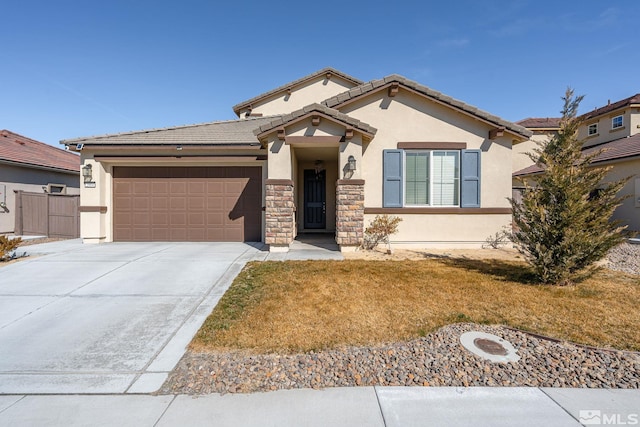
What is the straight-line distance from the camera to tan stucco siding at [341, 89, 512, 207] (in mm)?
8680

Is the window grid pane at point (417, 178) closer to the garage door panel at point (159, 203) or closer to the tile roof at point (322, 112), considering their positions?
the tile roof at point (322, 112)

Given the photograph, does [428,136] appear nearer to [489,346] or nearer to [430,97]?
[430,97]

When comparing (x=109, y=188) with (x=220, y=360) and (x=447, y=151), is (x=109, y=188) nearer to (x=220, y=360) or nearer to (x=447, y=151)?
(x=220, y=360)

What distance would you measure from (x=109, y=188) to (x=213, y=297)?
24.3 ft

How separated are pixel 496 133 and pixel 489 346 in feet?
23.6

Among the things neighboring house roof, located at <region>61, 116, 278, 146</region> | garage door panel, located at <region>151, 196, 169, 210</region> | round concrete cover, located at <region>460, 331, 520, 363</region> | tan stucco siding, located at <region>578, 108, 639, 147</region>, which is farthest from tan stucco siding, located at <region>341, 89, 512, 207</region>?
tan stucco siding, located at <region>578, 108, 639, 147</region>

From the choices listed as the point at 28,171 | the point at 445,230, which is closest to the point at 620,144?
the point at 445,230

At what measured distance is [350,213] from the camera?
313 inches

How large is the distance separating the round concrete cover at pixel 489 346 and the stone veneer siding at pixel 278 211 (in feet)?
17.3

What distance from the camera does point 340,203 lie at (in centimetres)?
793

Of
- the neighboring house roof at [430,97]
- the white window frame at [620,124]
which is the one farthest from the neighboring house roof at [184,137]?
the white window frame at [620,124]

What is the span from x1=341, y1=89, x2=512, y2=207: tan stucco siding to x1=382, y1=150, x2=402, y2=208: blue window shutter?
0.16 metres

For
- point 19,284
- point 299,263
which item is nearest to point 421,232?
point 299,263

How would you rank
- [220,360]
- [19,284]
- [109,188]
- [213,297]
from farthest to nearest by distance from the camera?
1. [109,188]
2. [19,284]
3. [213,297]
4. [220,360]
